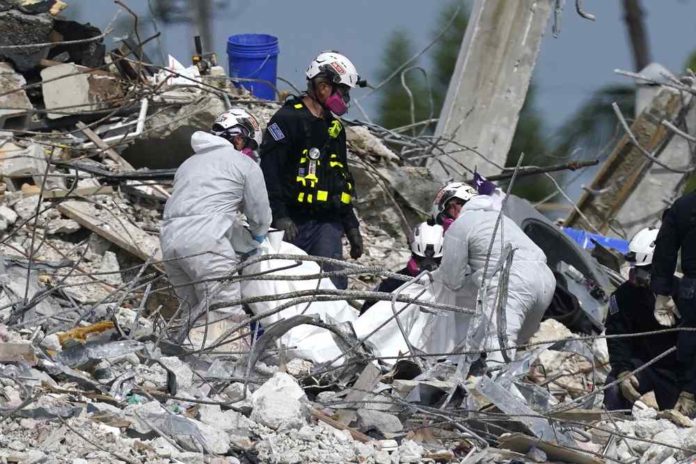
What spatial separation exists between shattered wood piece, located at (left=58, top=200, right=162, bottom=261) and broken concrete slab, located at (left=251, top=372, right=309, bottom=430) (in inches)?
147

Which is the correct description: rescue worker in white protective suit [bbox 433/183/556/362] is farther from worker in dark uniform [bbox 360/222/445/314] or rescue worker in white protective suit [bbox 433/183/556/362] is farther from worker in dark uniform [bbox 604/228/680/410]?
worker in dark uniform [bbox 360/222/445/314]

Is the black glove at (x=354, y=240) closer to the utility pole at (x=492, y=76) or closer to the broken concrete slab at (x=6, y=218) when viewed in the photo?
the broken concrete slab at (x=6, y=218)

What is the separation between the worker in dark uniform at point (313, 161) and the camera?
32.0 feet

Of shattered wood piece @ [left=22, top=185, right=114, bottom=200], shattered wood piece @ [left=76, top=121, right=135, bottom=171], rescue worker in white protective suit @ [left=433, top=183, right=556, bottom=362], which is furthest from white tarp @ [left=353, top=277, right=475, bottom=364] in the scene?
shattered wood piece @ [left=76, top=121, right=135, bottom=171]

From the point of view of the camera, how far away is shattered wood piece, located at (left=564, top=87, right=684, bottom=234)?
15.5 meters

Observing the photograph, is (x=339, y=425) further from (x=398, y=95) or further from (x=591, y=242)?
(x=398, y=95)

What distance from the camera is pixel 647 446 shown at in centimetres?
746

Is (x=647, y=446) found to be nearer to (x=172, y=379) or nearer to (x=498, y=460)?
(x=498, y=460)

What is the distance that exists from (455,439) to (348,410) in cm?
49

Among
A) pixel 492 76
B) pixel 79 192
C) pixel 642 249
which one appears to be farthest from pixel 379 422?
pixel 492 76

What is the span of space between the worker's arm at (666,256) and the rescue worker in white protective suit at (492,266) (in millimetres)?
539

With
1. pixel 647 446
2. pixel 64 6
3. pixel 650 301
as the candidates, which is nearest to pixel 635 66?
pixel 64 6

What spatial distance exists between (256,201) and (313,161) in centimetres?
87

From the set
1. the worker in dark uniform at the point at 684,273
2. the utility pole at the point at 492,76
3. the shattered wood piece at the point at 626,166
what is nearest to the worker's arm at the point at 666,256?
the worker in dark uniform at the point at 684,273
